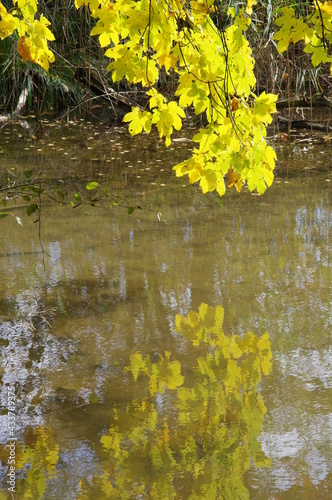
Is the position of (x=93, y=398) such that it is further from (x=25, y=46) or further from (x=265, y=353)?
(x=25, y=46)

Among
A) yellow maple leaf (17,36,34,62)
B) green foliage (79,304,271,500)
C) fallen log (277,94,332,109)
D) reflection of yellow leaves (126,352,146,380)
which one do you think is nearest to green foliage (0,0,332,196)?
yellow maple leaf (17,36,34,62)

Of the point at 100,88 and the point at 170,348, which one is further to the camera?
the point at 100,88

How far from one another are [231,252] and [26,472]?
72.7 inches

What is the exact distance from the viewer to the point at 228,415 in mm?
2223

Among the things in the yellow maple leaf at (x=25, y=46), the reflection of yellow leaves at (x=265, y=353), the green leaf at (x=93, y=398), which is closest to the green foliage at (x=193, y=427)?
the reflection of yellow leaves at (x=265, y=353)


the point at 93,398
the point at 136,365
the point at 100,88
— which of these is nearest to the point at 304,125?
the point at 100,88

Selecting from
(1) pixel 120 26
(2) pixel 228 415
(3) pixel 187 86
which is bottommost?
(2) pixel 228 415

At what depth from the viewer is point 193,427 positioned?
2.15 m

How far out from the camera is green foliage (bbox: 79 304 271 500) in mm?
1894

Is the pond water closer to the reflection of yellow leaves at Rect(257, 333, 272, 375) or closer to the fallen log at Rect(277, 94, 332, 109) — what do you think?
the reflection of yellow leaves at Rect(257, 333, 272, 375)

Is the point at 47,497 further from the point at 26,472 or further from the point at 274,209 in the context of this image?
the point at 274,209

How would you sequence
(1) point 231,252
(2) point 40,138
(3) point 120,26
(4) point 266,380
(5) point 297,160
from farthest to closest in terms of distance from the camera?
(2) point 40,138 < (5) point 297,160 < (1) point 231,252 < (4) point 266,380 < (3) point 120,26

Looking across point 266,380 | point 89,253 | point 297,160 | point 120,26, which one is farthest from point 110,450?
point 297,160

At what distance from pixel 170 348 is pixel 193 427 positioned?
1.72 ft
